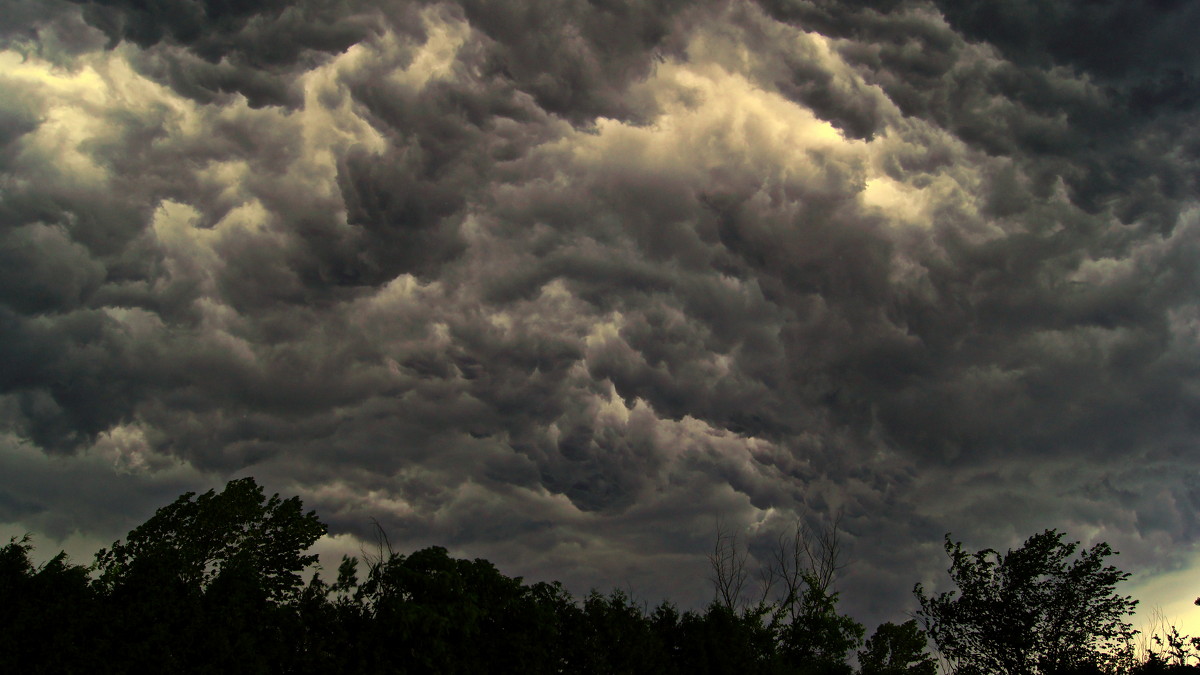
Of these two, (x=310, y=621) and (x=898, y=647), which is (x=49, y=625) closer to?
(x=310, y=621)

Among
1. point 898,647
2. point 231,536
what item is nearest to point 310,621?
point 231,536

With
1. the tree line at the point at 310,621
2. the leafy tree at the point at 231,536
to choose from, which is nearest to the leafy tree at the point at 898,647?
the tree line at the point at 310,621

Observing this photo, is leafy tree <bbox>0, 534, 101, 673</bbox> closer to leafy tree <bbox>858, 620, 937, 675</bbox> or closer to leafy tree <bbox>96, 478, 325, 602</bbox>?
leafy tree <bbox>96, 478, 325, 602</bbox>

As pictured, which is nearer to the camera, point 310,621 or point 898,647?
point 310,621

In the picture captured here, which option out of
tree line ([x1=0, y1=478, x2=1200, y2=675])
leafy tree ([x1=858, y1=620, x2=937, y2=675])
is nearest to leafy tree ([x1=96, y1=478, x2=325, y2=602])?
tree line ([x1=0, y1=478, x2=1200, y2=675])

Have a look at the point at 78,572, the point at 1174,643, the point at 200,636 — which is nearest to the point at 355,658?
the point at 200,636

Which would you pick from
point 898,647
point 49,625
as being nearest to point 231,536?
point 49,625

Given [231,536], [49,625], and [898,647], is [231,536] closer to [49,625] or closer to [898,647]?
[49,625]

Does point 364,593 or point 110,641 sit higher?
point 364,593

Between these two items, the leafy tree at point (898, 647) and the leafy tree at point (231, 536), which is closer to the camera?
the leafy tree at point (231, 536)

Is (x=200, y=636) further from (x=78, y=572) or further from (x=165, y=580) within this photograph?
(x=78, y=572)

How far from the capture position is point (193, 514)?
3672 centimetres

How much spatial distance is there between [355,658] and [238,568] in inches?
283

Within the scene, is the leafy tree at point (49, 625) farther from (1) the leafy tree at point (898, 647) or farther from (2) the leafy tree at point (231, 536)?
(1) the leafy tree at point (898, 647)
